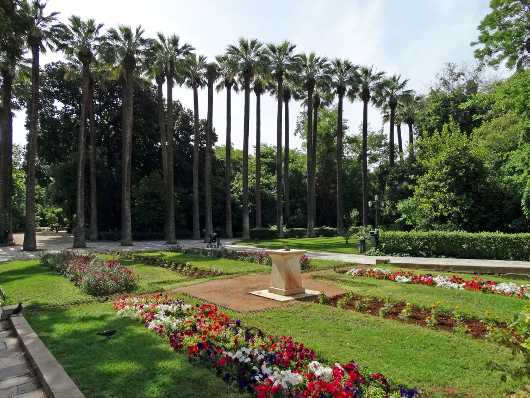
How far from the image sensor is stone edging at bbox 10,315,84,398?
389 cm

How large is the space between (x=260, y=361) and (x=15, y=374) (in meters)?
3.27

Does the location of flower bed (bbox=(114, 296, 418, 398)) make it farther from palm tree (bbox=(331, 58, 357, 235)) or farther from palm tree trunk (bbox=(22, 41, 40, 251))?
palm tree (bbox=(331, 58, 357, 235))

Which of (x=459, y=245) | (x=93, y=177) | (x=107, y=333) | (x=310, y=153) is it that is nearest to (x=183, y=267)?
(x=107, y=333)

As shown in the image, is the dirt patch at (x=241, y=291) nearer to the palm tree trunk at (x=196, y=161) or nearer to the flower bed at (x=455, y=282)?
the flower bed at (x=455, y=282)

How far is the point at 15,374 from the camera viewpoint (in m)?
4.83

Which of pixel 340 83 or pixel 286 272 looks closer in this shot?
pixel 286 272

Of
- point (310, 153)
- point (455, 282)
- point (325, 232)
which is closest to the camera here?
point (455, 282)

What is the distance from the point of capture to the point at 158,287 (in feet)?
33.0

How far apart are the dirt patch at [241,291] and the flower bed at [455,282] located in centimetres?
211

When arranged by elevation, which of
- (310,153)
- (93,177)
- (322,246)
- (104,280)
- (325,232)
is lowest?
(322,246)

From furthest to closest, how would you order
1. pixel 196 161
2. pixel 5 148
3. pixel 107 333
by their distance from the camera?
pixel 196 161 → pixel 5 148 → pixel 107 333

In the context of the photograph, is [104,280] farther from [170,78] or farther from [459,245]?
[170,78]

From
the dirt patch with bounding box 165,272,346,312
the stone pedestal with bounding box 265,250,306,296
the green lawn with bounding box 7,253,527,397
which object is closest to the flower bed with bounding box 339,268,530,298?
the green lawn with bounding box 7,253,527,397

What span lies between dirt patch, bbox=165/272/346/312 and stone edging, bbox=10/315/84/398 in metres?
3.65
